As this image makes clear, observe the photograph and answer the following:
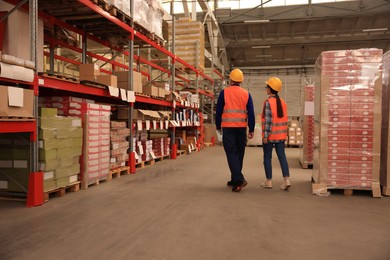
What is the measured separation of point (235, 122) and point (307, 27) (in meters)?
14.7

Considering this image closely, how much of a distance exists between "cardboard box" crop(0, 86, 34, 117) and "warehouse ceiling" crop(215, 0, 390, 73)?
46.1 ft

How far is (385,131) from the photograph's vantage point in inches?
204

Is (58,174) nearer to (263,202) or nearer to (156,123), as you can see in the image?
(263,202)

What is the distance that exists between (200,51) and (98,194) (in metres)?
9.08

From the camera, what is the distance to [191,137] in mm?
12922

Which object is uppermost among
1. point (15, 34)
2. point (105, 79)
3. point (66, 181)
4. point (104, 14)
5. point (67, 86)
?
point (104, 14)

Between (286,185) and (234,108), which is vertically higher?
(234,108)

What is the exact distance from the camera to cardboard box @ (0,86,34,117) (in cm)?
370

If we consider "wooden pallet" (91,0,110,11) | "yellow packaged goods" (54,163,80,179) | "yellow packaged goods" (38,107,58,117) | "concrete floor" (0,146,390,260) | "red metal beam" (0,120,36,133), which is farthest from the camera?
"wooden pallet" (91,0,110,11)

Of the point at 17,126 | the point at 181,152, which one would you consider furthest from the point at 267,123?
the point at 181,152

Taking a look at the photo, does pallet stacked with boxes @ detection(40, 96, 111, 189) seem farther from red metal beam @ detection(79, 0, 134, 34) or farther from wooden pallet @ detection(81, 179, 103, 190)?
red metal beam @ detection(79, 0, 134, 34)

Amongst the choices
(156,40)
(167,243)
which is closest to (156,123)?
(156,40)

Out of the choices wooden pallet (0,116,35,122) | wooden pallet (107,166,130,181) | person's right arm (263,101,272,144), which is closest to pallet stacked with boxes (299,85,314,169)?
person's right arm (263,101,272,144)

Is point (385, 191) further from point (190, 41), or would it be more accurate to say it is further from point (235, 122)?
point (190, 41)
